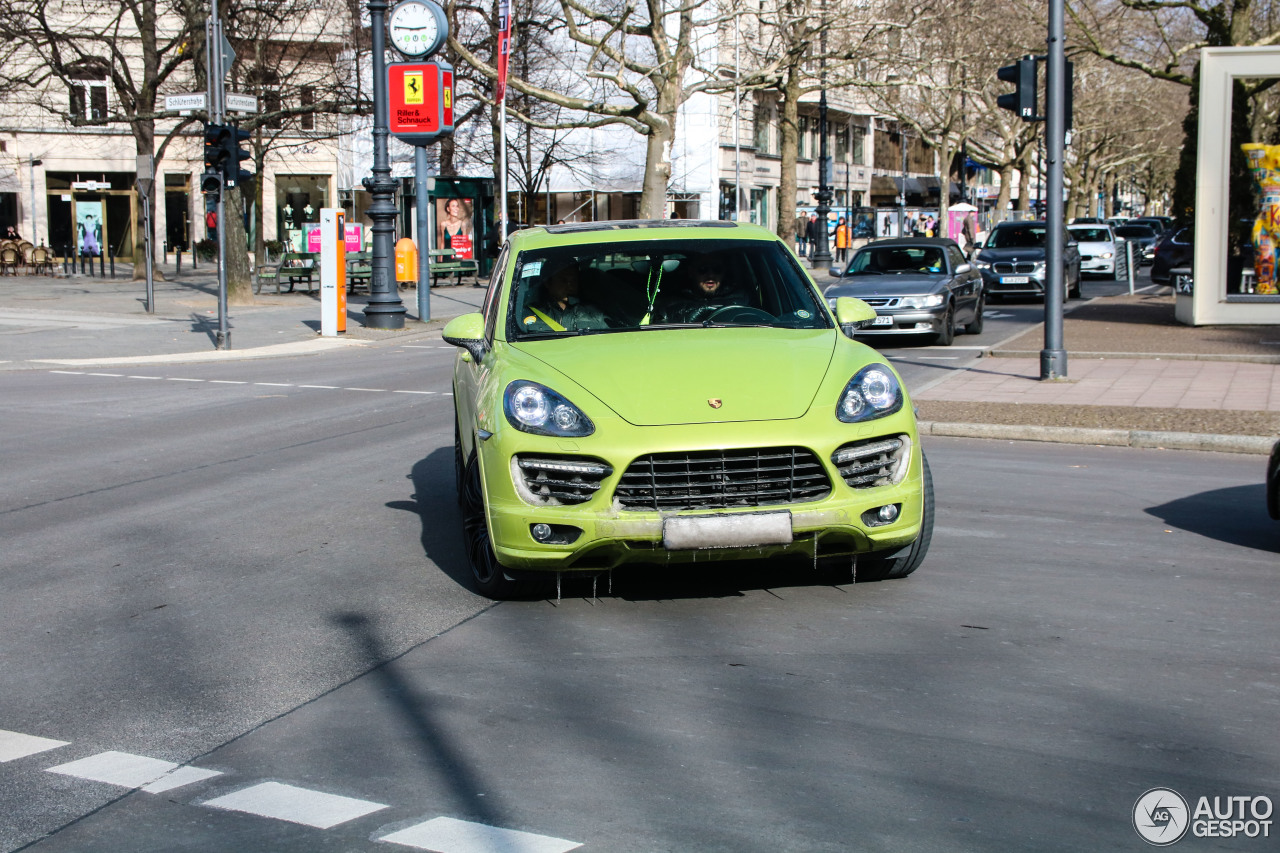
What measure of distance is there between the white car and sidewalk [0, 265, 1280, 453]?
5.53 metres

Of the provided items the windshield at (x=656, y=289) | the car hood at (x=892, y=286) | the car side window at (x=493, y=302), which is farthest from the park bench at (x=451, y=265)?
the windshield at (x=656, y=289)

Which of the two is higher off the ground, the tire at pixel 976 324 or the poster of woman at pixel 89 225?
the poster of woman at pixel 89 225

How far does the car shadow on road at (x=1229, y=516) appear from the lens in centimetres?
766

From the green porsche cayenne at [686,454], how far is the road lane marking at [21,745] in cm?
194

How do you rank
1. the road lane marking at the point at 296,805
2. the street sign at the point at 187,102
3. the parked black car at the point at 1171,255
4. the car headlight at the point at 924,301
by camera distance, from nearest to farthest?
the road lane marking at the point at 296,805 < the street sign at the point at 187,102 < the car headlight at the point at 924,301 < the parked black car at the point at 1171,255

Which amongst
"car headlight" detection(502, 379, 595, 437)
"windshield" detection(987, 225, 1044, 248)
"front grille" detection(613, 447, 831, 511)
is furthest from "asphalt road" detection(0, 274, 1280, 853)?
"windshield" detection(987, 225, 1044, 248)

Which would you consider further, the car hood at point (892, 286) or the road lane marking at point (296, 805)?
the car hood at point (892, 286)

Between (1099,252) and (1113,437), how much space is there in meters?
30.5

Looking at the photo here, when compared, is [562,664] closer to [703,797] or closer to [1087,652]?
[703,797]

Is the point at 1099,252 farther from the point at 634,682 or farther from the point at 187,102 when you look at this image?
the point at 634,682

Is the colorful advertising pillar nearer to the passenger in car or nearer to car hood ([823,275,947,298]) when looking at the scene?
car hood ([823,275,947,298])

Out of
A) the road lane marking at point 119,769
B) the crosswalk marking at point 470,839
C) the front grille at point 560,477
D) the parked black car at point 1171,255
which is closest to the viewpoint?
the crosswalk marking at point 470,839

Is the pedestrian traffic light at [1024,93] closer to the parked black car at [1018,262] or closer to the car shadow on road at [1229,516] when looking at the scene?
the car shadow on road at [1229,516]

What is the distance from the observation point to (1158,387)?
14.5 meters
